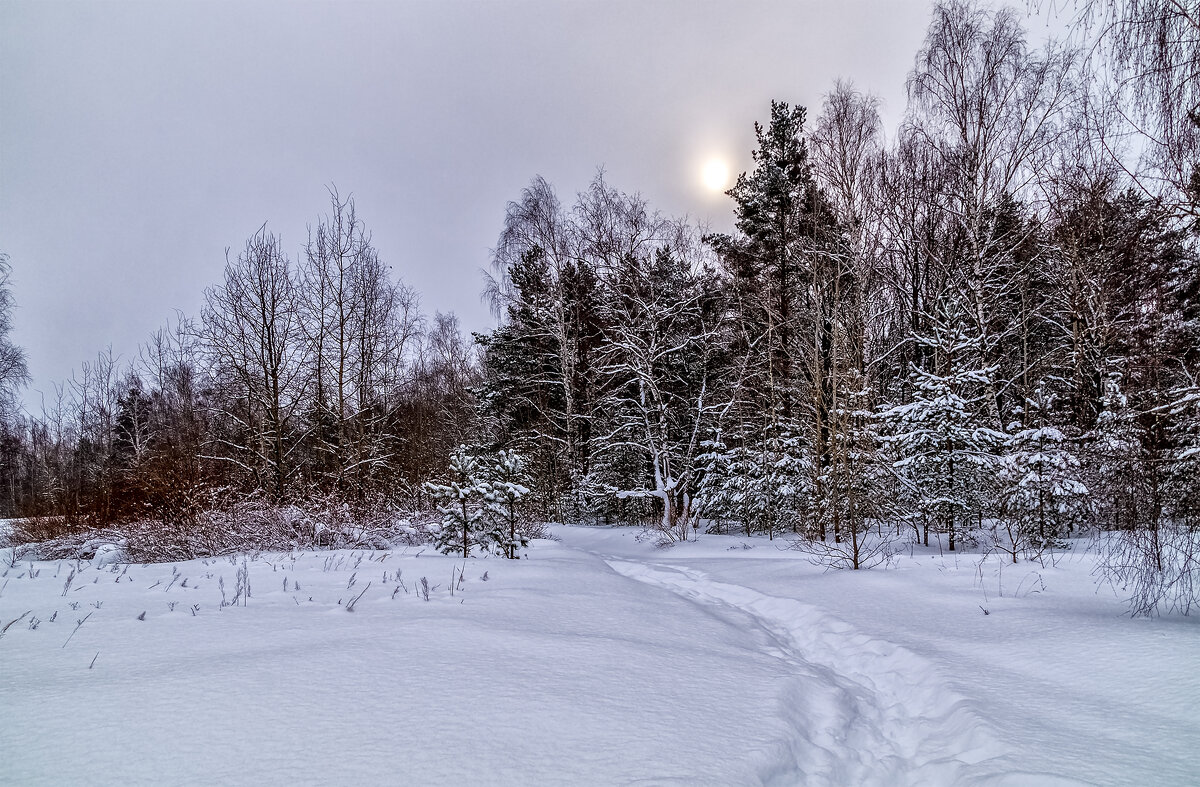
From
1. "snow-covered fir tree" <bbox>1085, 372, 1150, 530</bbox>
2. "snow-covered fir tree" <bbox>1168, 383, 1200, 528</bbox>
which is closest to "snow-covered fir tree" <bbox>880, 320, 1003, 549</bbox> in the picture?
"snow-covered fir tree" <bbox>1085, 372, 1150, 530</bbox>

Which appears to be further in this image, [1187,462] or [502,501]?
[502,501]

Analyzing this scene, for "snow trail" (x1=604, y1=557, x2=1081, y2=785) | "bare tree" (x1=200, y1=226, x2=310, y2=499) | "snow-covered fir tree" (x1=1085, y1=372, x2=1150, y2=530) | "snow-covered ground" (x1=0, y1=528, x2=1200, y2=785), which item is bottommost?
"snow trail" (x1=604, y1=557, x2=1081, y2=785)

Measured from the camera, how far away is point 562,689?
10.1ft

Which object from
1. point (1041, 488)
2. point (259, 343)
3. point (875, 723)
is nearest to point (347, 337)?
point (259, 343)

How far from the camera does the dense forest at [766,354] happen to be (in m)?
10.4

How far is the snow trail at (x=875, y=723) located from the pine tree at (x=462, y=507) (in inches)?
217

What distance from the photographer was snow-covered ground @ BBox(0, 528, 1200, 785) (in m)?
2.22

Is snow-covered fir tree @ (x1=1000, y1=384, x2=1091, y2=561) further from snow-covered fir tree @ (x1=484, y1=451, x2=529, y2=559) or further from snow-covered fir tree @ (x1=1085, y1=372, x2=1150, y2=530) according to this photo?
snow-covered fir tree @ (x1=484, y1=451, x2=529, y2=559)

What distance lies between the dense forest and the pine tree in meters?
0.07

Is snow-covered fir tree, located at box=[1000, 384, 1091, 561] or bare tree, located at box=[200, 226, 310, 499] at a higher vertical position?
bare tree, located at box=[200, 226, 310, 499]

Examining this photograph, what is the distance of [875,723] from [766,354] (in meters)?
13.4

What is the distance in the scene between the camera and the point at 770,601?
721 cm

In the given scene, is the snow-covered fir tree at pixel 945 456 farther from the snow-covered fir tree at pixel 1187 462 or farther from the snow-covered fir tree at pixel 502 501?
the snow-covered fir tree at pixel 502 501

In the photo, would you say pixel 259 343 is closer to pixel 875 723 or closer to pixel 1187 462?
pixel 875 723
